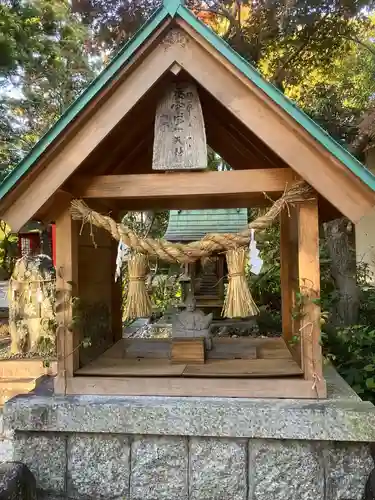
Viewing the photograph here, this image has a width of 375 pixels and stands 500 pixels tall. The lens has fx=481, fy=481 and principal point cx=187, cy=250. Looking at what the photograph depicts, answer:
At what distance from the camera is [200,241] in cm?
285

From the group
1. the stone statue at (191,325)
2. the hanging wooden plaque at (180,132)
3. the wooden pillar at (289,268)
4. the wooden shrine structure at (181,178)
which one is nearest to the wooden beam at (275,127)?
the wooden shrine structure at (181,178)

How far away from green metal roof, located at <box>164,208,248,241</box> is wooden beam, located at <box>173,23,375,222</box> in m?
3.73

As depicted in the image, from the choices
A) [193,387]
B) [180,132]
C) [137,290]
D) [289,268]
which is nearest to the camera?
[193,387]

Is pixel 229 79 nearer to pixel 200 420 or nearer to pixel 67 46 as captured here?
pixel 200 420

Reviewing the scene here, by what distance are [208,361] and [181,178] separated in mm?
1242

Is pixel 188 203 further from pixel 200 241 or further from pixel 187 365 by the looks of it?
pixel 187 365

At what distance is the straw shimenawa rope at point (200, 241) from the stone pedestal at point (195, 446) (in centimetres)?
83

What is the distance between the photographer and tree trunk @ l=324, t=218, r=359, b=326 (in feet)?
19.5

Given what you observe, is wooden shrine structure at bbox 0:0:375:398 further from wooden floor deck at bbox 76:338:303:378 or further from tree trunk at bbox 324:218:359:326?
tree trunk at bbox 324:218:359:326

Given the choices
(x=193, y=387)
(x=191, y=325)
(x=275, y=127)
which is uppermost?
(x=275, y=127)

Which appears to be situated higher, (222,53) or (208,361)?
(222,53)

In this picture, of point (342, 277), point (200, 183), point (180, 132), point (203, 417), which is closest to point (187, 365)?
point (203, 417)

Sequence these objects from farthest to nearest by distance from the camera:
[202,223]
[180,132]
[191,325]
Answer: [202,223] → [191,325] → [180,132]

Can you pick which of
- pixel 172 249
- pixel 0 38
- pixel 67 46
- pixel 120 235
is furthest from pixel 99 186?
pixel 67 46
